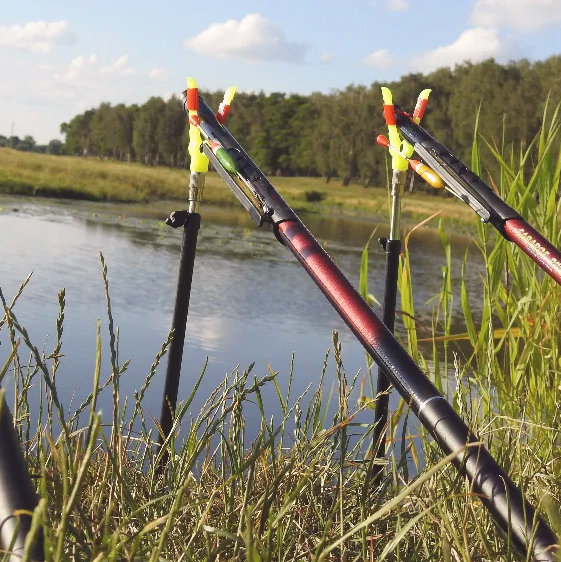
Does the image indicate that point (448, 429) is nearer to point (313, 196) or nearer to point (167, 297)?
point (167, 297)

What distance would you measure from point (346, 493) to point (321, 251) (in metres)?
0.77

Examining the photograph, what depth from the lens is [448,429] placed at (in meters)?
0.81

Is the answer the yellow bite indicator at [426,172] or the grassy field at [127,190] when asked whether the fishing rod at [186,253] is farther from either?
the grassy field at [127,190]

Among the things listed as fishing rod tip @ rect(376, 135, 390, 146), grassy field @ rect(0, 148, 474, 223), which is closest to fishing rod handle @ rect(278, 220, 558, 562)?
fishing rod tip @ rect(376, 135, 390, 146)

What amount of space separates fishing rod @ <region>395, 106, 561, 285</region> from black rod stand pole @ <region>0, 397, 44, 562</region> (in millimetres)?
1089

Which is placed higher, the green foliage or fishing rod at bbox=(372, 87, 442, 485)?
fishing rod at bbox=(372, 87, 442, 485)

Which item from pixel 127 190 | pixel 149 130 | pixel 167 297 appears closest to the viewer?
pixel 167 297

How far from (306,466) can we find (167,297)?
7.18 m

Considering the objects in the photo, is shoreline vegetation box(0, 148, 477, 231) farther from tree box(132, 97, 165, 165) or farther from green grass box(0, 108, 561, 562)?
tree box(132, 97, 165, 165)

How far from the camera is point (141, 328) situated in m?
6.68

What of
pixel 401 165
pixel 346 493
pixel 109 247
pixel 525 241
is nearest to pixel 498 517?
pixel 525 241

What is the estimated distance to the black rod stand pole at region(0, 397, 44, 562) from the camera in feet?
1.47

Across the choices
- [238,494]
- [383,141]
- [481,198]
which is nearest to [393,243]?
[383,141]

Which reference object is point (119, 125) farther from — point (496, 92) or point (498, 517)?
point (498, 517)
